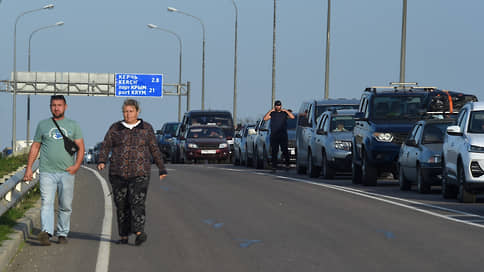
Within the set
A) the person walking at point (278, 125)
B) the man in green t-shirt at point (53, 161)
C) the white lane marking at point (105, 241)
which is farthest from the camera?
the person walking at point (278, 125)

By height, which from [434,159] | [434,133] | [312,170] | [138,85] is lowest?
[312,170]

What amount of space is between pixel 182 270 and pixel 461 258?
9.38 ft

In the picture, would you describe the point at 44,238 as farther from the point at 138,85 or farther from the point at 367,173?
the point at 138,85

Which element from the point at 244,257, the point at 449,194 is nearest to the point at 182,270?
the point at 244,257

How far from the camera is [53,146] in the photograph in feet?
40.8

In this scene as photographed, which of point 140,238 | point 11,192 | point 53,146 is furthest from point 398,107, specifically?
point 53,146

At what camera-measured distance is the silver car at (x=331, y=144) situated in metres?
27.5

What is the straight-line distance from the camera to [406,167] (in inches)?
907

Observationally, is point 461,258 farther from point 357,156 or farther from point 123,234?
point 357,156

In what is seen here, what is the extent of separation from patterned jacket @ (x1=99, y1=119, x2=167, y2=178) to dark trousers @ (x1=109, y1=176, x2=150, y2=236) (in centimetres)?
9

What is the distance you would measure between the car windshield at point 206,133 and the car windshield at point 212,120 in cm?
259

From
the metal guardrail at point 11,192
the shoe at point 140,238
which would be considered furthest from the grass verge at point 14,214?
the shoe at point 140,238

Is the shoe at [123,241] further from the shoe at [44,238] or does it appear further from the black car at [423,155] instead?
the black car at [423,155]

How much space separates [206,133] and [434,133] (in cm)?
2441
